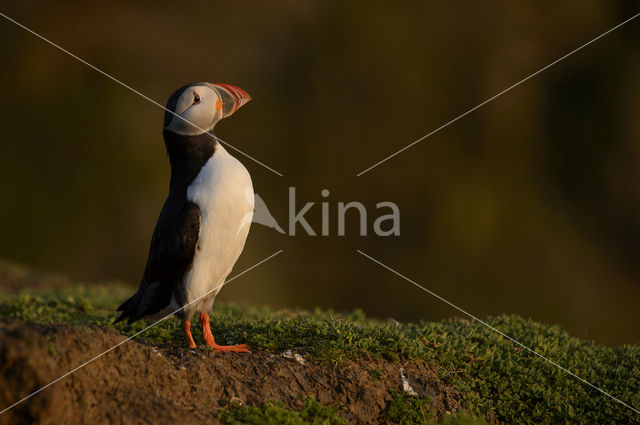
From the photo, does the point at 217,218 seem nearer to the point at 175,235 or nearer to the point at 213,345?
the point at 175,235

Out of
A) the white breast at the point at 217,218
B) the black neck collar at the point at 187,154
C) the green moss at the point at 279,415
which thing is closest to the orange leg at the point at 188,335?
the white breast at the point at 217,218

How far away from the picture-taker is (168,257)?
14.9 feet

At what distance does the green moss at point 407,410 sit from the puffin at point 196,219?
3.40 ft

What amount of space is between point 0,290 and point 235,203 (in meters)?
5.29

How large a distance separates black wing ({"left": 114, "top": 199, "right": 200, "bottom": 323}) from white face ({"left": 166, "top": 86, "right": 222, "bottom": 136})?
1.70 ft

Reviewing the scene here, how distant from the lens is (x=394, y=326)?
16.4 ft

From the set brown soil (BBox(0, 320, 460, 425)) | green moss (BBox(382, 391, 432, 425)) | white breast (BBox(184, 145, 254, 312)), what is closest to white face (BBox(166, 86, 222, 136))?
white breast (BBox(184, 145, 254, 312))

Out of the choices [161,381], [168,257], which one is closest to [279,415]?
[161,381]

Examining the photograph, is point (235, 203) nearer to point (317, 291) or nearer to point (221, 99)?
point (221, 99)

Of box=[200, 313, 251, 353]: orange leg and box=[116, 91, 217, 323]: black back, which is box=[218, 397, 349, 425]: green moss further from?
box=[116, 91, 217, 323]: black back

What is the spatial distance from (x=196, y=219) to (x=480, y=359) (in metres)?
2.18

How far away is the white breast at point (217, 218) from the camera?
448cm

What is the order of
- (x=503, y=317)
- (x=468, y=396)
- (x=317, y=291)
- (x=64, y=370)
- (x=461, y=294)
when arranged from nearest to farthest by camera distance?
1. (x=64, y=370)
2. (x=468, y=396)
3. (x=503, y=317)
4. (x=461, y=294)
5. (x=317, y=291)

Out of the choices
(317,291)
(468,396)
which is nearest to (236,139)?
(317,291)
